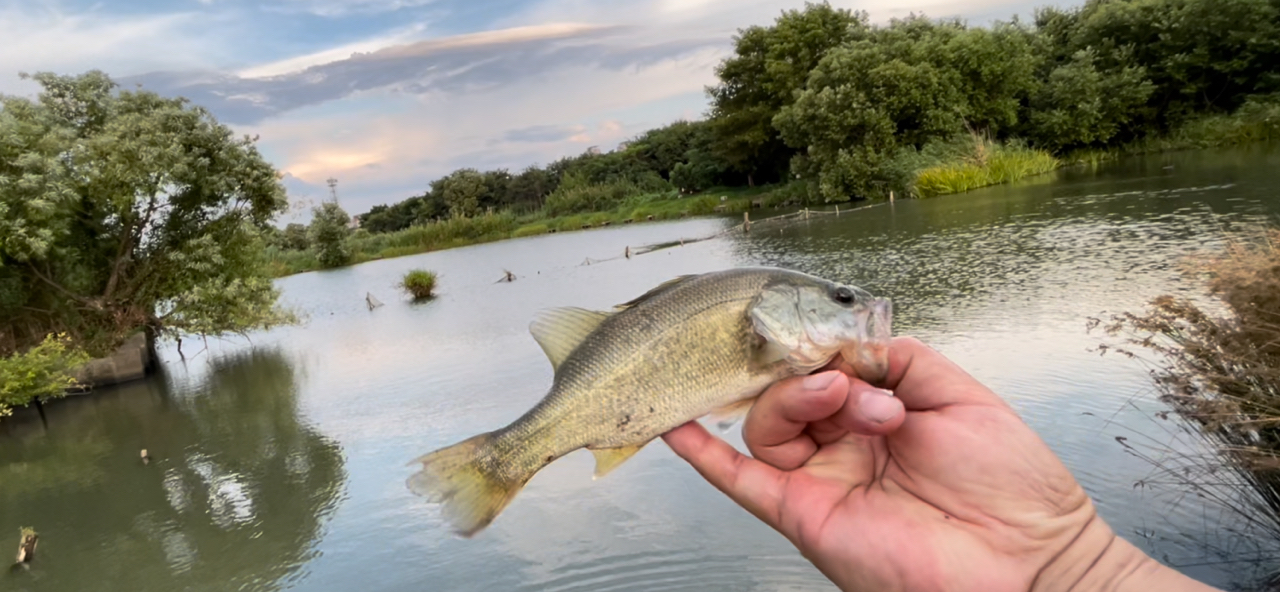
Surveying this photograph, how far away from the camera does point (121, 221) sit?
20.8 m

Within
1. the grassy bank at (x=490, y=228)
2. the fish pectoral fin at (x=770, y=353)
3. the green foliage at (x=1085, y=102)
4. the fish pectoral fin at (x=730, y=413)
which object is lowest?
the fish pectoral fin at (x=730, y=413)

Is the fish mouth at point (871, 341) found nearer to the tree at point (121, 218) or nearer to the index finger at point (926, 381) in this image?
the index finger at point (926, 381)

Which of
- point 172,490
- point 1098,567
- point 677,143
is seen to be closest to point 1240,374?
point 1098,567

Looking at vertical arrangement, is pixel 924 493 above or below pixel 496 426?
above

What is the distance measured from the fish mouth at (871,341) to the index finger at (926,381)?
0.35 ft

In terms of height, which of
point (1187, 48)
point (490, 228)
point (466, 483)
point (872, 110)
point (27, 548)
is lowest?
point (27, 548)

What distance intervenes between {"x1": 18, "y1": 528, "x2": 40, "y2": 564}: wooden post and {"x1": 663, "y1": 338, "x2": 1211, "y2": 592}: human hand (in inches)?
406

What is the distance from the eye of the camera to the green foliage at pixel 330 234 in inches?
2603

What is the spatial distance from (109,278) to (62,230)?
117 inches

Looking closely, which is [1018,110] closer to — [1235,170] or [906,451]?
[1235,170]

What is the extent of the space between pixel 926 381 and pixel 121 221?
77.8 feet

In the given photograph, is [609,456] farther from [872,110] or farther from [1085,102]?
[1085,102]

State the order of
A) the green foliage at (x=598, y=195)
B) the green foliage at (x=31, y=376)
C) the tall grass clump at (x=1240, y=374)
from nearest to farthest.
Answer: the tall grass clump at (x=1240, y=374), the green foliage at (x=31, y=376), the green foliage at (x=598, y=195)

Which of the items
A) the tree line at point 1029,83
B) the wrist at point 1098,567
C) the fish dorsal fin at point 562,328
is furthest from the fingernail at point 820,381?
the tree line at point 1029,83
